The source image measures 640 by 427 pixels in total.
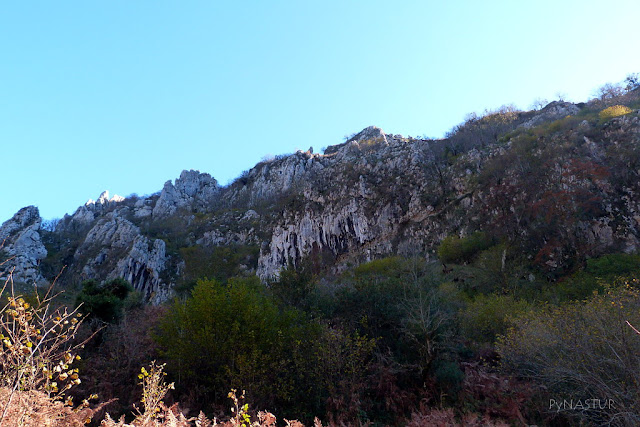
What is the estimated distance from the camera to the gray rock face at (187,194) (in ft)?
222

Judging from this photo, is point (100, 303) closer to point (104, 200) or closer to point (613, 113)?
point (613, 113)

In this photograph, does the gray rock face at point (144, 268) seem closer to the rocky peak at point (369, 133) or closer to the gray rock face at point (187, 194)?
the gray rock face at point (187, 194)

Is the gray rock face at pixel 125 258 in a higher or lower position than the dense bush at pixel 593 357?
higher

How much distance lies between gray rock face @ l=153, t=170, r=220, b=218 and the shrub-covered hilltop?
Answer: 6.15 metres

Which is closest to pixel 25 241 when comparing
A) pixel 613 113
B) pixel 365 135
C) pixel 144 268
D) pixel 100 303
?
pixel 144 268

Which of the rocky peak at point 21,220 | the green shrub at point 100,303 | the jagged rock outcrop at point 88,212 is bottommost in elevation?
the green shrub at point 100,303

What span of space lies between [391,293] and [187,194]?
67418 millimetres

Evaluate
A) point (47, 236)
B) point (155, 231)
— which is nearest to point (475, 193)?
point (155, 231)

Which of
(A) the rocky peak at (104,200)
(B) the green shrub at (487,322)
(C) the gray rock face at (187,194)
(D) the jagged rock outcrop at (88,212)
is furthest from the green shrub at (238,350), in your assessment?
(A) the rocky peak at (104,200)

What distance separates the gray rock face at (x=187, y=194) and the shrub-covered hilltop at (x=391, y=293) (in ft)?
20.2

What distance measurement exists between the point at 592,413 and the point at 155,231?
190 ft

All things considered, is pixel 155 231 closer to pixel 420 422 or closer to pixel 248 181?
pixel 248 181

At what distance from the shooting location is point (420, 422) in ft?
24.2

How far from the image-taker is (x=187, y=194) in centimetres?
7425
